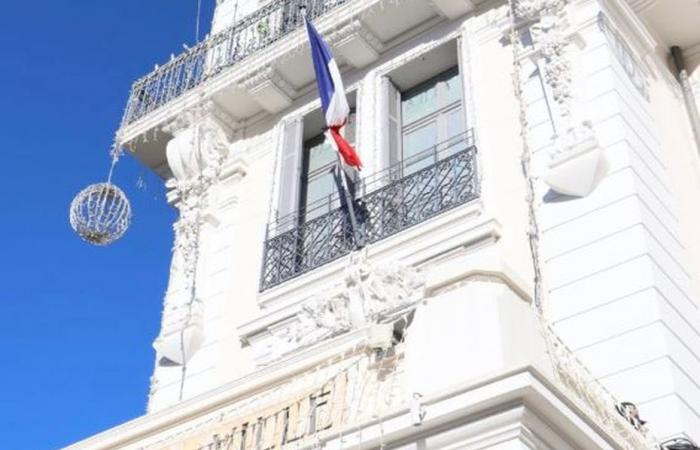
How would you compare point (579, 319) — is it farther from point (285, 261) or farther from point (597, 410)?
point (285, 261)

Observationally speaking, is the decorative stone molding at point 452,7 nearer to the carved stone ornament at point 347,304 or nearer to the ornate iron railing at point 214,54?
the ornate iron railing at point 214,54

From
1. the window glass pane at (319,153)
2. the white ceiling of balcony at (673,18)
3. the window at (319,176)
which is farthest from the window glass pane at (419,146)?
the white ceiling of balcony at (673,18)

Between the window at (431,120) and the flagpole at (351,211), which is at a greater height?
the window at (431,120)

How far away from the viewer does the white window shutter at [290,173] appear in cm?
954

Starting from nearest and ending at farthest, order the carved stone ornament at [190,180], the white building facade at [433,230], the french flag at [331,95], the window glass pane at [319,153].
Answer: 1. the white building facade at [433,230]
2. the french flag at [331,95]
3. the carved stone ornament at [190,180]
4. the window glass pane at [319,153]

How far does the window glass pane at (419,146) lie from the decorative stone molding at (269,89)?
1.52 m

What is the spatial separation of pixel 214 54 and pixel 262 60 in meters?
1.11

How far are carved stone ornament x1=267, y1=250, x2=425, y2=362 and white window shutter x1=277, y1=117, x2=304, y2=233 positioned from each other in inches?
49.0

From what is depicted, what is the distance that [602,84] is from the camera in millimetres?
8102

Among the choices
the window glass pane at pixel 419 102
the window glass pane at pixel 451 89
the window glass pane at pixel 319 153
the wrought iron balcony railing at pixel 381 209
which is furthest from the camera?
the window glass pane at pixel 319 153

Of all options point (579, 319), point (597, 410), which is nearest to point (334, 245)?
point (579, 319)

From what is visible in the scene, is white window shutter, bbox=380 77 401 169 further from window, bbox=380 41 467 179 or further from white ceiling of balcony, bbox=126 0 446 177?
white ceiling of balcony, bbox=126 0 446 177

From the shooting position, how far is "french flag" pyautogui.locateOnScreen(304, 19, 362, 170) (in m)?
8.90

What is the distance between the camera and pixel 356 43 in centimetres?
1001
